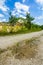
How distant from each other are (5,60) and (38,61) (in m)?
1.57

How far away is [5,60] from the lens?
26.5 feet

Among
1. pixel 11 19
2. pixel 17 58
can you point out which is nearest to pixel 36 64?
pixel 17 58

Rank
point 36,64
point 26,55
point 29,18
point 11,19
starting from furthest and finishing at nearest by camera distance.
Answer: point 29,18 < point 11,19 < point 26,55 < point 36,64

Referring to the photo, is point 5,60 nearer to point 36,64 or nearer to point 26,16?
point 36,64

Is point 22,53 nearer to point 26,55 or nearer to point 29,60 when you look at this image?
point 26,55

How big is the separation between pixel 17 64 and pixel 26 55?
1.77 meters

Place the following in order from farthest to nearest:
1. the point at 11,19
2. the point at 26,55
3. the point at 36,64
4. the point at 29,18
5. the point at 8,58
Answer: the point at 29,18 → the point at 11,19 → the point at 26,55 → the point at 8,58 → the point at 36,64

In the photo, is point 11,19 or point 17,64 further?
point 11,19

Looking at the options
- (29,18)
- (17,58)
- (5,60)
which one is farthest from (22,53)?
(29,18)

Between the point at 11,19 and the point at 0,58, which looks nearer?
the point at 0,58

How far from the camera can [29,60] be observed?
8.16 meters

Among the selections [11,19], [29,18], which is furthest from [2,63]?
[29,18]

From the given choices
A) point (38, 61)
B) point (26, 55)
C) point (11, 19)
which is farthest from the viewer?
point (11, 19)

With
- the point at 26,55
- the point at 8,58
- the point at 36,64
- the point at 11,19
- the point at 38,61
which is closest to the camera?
the point at 36,64
